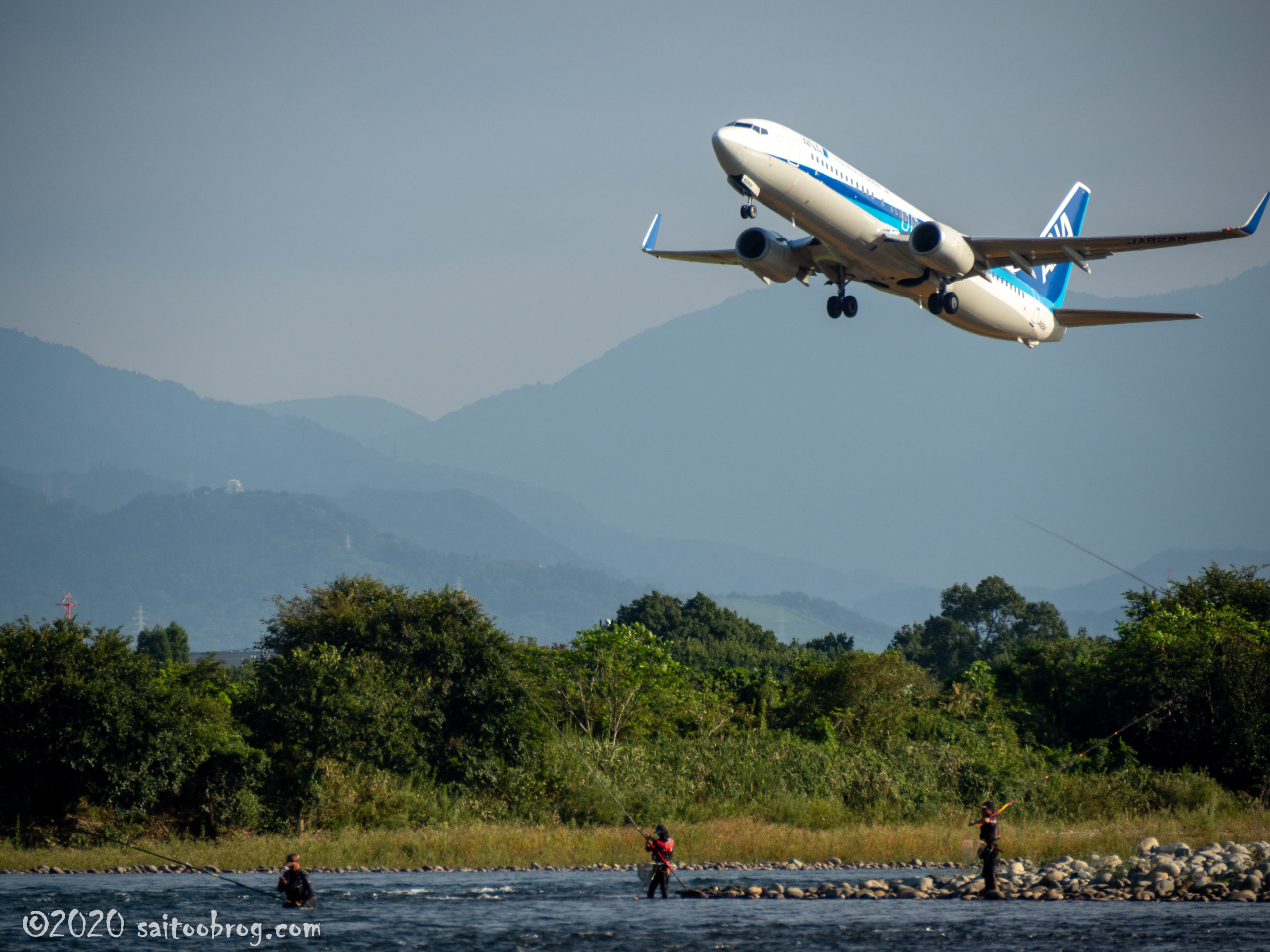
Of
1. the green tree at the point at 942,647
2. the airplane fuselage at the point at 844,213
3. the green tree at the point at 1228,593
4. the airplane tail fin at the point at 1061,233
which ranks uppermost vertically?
the airplane tail fin at the point at 1061,233

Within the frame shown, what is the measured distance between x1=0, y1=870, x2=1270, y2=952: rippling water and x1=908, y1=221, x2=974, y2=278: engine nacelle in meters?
18.0

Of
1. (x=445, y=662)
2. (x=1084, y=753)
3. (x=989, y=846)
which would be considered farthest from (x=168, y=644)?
(x=989, y=846)

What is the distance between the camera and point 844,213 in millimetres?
37156

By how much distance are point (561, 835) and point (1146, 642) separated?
2556 centimetres

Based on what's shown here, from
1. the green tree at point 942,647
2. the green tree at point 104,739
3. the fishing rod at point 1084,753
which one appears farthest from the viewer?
the green tree at point 942,647

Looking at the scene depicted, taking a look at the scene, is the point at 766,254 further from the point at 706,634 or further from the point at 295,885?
the point at 706,634

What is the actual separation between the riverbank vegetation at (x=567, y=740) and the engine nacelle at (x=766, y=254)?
1616 centimetres

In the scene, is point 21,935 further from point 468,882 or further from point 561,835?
point 561,835

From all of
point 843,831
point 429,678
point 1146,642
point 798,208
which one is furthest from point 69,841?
point 1146,642

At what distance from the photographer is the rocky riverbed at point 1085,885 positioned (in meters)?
30.2

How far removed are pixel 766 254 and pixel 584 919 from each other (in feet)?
70.0

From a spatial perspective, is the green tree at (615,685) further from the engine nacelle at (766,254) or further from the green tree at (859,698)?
the engine nacelle at (766,254)

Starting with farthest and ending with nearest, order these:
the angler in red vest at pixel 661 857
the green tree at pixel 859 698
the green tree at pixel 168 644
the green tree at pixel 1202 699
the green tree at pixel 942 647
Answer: the green tree at pixel 168 644, the green tree at pixel 942 647, the green tree at pixel 859 698, the green tree at pixel 1202 699, the angler in red vest at pixel 661 857

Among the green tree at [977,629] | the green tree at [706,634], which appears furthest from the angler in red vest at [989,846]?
the green tree at [977,629]
